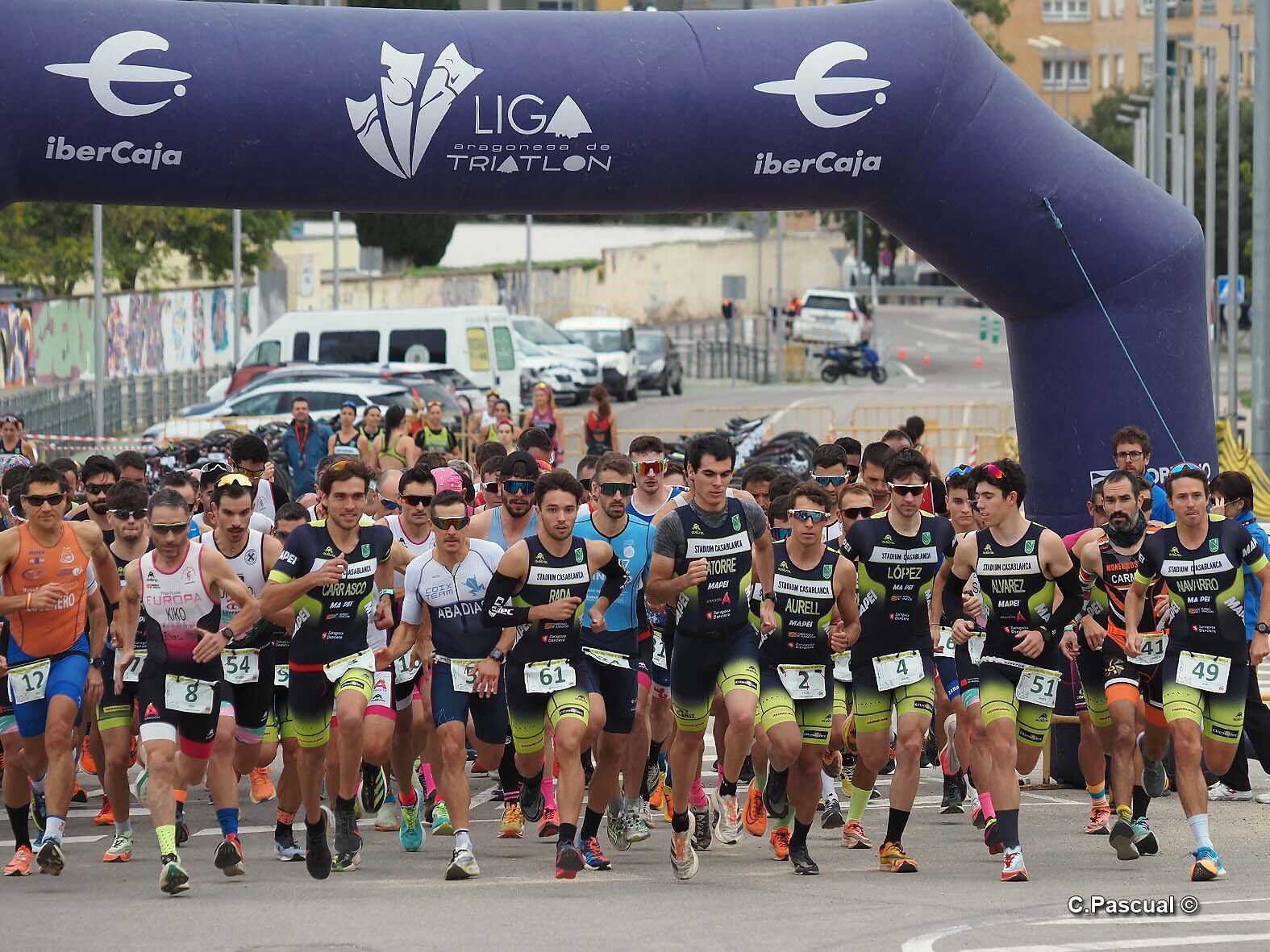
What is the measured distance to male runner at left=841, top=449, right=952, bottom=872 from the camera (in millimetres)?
10141

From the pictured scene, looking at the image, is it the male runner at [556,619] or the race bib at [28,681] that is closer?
the male runner at [556,619]

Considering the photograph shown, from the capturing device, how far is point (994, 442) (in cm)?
2886

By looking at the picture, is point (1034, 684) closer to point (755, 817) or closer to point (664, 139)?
point (755, 817)

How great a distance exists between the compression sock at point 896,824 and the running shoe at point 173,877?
128 inches

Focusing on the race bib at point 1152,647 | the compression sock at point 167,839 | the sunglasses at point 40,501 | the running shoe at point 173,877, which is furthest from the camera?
the race bib at point 1152,647

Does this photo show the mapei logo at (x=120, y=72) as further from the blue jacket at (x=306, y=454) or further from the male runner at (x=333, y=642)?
the blue jacket at (x=306, y=454)

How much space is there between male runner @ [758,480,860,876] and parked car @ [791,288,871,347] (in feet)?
166

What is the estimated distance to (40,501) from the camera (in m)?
10.3

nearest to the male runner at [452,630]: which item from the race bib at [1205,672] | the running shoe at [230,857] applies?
the running shoe at [230,857]

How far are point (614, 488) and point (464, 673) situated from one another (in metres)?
1.14

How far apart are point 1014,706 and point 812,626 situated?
1.02 m

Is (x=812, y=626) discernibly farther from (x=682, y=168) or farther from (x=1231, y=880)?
(x=682, y=168)

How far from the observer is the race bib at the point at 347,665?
10047 millimetres

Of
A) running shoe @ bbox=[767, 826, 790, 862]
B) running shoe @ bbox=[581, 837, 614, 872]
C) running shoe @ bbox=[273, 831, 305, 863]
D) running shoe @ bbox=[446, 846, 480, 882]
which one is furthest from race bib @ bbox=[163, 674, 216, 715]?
running shoe @ bbox=[767, 826, 790, 862]
